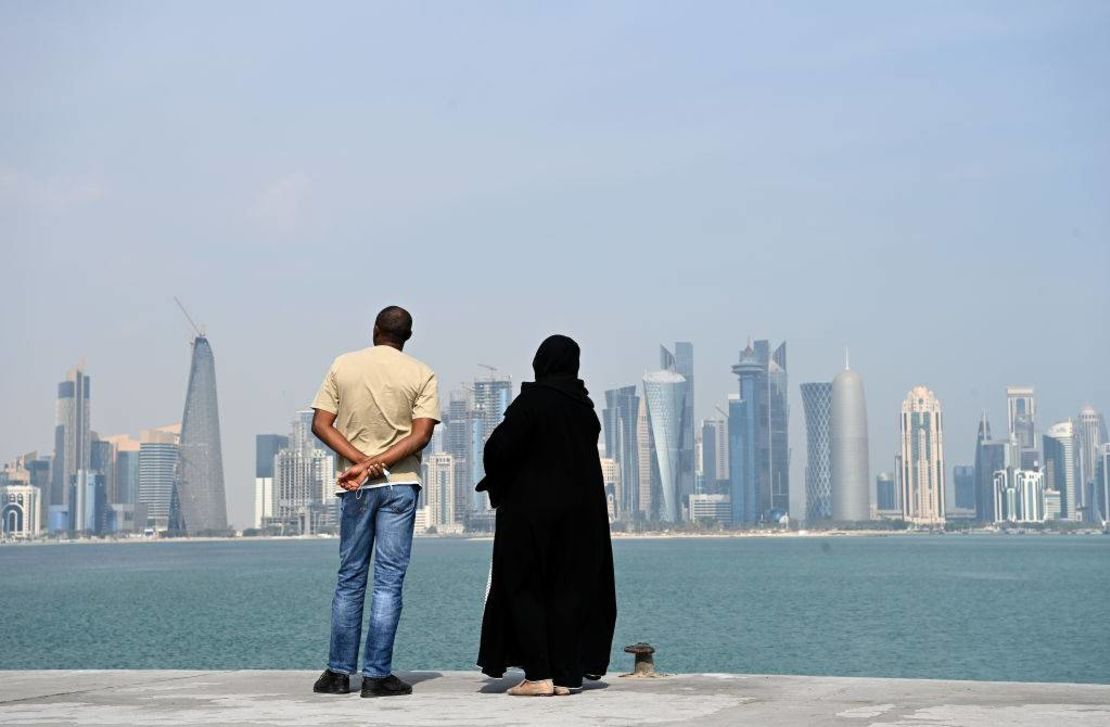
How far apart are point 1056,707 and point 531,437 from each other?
2.95 m

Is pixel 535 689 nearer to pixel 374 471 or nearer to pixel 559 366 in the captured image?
pixel 374 471

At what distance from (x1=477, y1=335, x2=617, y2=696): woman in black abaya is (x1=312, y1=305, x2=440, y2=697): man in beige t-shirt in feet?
1.48

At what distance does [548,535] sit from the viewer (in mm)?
7680

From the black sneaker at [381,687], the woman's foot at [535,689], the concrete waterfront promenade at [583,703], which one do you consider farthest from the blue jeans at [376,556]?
the woman's foot at [535,689]

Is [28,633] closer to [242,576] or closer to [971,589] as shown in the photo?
[971,589]

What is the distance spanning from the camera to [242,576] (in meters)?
121

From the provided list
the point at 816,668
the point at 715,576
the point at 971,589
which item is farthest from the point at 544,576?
the point at 715,576

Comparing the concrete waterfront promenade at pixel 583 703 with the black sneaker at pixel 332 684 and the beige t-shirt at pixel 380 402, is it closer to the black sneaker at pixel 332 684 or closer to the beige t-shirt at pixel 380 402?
the black sneaker at pixel 332 684

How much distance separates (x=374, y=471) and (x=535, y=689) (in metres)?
1.43

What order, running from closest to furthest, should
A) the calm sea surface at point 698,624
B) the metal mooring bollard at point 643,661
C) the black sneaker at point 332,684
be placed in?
the black sneaker at point 332,684 < the metal mooring bollard at point 643,661 < the calm sea surface at point 698,624

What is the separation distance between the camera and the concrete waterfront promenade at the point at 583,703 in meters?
6.20

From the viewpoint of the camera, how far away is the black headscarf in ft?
25.6

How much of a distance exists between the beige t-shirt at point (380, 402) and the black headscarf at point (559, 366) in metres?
0.59

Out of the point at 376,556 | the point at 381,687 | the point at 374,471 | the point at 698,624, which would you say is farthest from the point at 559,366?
the point at 698,624
